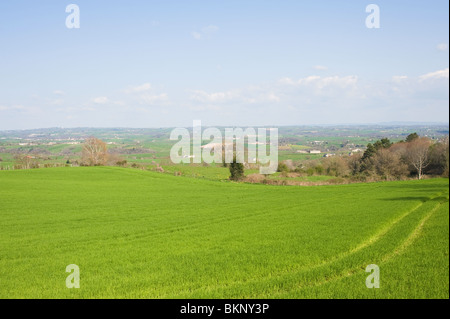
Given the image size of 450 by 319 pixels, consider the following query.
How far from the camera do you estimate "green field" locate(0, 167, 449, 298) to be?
29.9 ft

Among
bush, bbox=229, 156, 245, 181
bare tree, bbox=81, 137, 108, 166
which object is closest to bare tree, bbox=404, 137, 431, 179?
bush, bbox=229, 156, 245, 181

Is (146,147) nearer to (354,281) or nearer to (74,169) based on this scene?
(74,169)

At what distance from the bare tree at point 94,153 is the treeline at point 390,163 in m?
39.5

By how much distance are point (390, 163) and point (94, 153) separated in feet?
195

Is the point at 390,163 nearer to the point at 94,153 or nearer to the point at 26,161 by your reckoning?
the point at 94,153

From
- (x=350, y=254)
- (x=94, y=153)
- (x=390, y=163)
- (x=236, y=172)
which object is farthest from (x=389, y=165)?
(x=94, y=153)

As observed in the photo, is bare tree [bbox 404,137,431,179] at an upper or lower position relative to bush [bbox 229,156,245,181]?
upper

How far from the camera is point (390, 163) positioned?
51.0m

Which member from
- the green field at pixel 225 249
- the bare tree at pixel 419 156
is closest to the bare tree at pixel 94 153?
the green field at pixel 225 249

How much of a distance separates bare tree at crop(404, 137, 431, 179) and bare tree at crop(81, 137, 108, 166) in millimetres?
59493

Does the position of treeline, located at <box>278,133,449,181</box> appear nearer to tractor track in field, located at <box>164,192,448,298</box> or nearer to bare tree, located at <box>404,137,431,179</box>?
bare tree, located at <box>404,137,431,179</box>

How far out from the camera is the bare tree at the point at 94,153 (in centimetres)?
7138

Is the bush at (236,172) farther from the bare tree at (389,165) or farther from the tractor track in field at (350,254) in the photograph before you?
the tractor track in field at (350,254)
